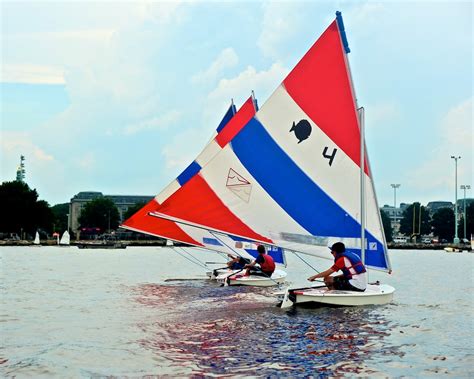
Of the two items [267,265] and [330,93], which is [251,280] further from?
[330,93]

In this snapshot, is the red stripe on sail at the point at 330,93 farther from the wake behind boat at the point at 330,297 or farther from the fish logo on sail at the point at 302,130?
the wake behind boat at the point at 330,297

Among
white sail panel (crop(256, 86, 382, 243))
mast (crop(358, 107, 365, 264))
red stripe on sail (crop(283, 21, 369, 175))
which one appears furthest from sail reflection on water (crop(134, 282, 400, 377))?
red stripe on sail (crop(283, 21, 369, 175))

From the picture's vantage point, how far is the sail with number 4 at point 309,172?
23328mm

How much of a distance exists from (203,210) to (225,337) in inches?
365

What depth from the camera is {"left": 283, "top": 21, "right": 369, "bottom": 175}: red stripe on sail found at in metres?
23.4

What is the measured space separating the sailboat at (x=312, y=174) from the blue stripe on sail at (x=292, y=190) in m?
0.03

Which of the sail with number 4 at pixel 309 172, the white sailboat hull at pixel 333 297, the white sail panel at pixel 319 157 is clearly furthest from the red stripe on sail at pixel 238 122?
the white sailboat hull at pixel 333 297

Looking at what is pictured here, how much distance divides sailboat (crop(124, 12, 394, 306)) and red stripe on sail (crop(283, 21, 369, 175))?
3cm

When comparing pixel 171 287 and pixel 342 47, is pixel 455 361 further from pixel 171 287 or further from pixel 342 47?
pixel 171 287

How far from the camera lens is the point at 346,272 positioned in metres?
21.7

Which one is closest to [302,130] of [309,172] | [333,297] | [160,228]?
[309,172]

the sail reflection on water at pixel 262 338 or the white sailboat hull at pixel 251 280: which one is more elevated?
the white sailboat hull at pixel 251 280

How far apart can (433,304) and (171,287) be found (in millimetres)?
11759

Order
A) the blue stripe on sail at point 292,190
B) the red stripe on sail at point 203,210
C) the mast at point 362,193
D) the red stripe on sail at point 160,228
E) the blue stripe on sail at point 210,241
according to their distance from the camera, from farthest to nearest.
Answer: the red stripe on sail at point 160,228, the blue stripe on sail at point 210,241, the red stripe on sail at point 203,210, the blue stripe on sail at point 292,190, the mast at point 362,193
